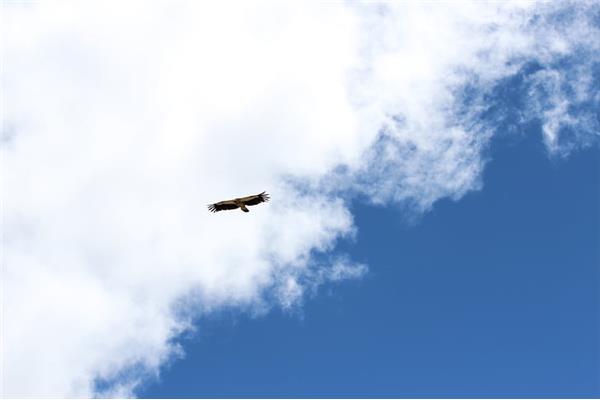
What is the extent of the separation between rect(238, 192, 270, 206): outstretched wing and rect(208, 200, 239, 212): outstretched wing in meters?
1.54

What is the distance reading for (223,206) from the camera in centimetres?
12675

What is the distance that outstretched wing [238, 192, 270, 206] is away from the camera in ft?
408

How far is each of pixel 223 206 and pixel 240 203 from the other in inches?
99.3

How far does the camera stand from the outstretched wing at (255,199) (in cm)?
12428

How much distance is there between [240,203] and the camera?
12612cm

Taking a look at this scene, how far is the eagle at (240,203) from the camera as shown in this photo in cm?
12475

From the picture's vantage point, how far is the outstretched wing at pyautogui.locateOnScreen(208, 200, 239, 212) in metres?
126

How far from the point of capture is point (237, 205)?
126438 mm

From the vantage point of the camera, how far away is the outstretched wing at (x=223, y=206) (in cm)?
12631

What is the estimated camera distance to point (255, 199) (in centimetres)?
12506

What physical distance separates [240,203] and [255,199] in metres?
2.44

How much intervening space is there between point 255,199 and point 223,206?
4.94 metres
